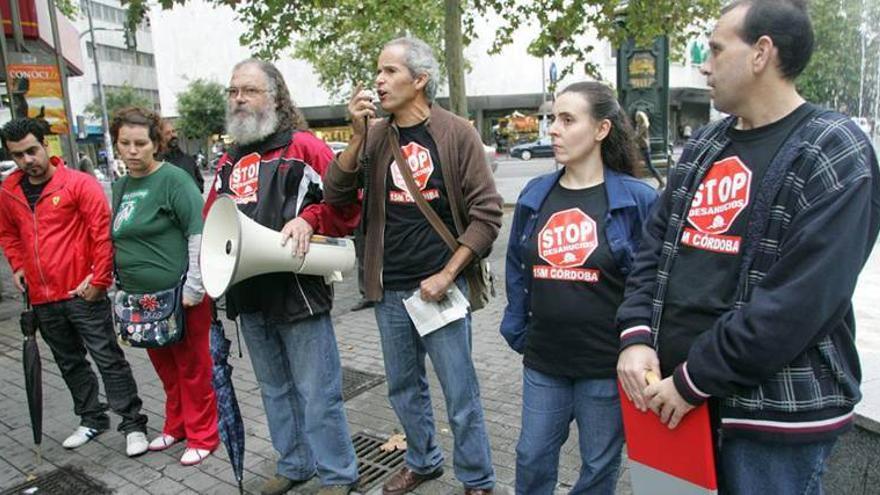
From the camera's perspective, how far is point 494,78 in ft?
146

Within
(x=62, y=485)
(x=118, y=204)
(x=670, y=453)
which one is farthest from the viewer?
(x=118, y=204)

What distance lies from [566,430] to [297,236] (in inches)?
53.6

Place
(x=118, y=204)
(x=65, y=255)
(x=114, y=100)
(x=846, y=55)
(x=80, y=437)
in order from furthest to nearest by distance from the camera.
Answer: (x=114, y=100) → (x=846, y=55) → (x=80, y=437) → (x=65, y=255) → (x=118, y=204)

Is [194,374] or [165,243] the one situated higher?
[165,243]

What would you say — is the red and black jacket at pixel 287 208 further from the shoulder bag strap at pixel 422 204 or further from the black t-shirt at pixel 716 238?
the black t-shirt at pixel 716 238

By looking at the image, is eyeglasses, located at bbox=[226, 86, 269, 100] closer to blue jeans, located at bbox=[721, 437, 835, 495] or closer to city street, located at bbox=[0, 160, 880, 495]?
city street, located at bbox=[0, 160, 880, 495]

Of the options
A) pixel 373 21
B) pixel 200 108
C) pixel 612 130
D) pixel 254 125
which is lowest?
pixel 612 130

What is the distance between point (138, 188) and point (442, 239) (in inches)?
74.7

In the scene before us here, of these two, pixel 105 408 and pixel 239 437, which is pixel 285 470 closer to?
pixel 239 437

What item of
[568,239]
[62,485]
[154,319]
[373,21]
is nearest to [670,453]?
[568,239]

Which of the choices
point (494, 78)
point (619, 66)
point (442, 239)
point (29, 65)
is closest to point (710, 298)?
point (442, 239)

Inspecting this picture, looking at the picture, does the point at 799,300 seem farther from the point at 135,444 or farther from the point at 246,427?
the point at 135,444

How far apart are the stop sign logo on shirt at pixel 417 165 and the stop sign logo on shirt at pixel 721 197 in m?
1.33

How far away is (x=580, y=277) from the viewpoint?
92.8 inches
